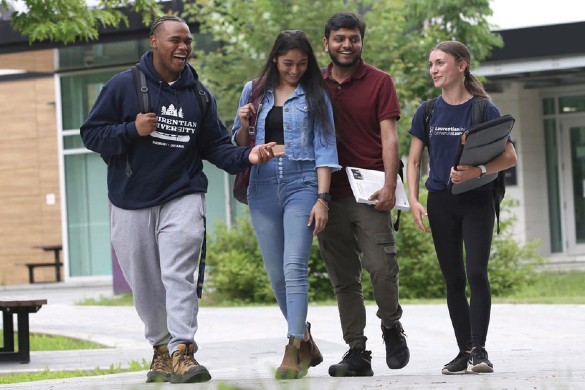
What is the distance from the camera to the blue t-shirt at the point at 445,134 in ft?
23.2

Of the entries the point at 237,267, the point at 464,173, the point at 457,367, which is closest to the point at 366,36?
the point at 237,267

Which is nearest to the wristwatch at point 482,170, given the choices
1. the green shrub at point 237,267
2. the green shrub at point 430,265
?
the green shrub at point 430,265

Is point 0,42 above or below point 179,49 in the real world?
above

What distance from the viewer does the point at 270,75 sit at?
6.98 m

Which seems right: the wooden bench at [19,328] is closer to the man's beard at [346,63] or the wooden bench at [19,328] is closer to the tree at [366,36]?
the man's beard at [346,63]

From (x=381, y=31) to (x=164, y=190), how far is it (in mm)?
12655

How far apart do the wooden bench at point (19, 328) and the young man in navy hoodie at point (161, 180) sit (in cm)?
356

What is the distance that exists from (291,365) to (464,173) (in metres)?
1.35

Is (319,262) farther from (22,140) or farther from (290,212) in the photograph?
(22,140)

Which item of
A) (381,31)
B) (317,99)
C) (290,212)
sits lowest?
(290,212)

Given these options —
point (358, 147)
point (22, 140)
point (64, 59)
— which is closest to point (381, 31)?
point (64, 59)

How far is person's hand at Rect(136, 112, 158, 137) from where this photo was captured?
257 inches

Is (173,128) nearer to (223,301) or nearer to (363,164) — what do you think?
(363,164)

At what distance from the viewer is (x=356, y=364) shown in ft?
23.2
